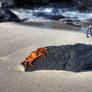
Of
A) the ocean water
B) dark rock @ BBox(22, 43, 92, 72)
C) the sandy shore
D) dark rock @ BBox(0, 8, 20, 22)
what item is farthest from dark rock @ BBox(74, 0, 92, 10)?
dark rock @ BBox(22, 43, 92, 72)

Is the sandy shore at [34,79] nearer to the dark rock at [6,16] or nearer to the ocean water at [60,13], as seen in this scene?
the dark rock at [6,16]

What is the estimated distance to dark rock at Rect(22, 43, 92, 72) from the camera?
3.00 meters

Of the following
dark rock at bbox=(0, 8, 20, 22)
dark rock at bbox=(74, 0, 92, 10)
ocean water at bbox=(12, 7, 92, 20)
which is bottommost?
dark rock at bbox=(74, 0, 92, 10)

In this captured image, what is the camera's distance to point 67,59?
3.05 m

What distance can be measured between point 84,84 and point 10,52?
223 centimetres

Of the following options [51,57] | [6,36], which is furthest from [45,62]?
[6,36]

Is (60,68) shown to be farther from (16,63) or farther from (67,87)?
(16,63)

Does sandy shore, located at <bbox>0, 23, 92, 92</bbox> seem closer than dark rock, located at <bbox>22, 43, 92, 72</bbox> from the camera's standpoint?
Yes

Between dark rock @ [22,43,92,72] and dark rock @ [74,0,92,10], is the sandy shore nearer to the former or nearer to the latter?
dark rock @ [22,43,92,72]

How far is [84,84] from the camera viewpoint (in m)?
2.60

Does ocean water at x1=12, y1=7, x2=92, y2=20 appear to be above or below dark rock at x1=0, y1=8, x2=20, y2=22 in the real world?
below

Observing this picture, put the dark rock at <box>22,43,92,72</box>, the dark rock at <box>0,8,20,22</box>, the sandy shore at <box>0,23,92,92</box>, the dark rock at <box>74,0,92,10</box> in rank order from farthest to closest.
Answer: the dark rock at <box>74,0,92,10</box> → the dark rock at <box>0,8,20,22</box> → the dark rock at <box>22,43,92,72</box> → the sandy shore at <box>0,23,92,92</box>

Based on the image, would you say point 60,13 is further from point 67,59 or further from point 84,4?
point 67,59

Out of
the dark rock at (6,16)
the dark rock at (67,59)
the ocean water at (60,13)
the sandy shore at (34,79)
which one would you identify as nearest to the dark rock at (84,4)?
the ocean water at (60,13)
